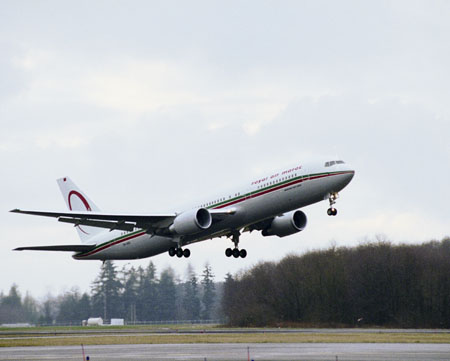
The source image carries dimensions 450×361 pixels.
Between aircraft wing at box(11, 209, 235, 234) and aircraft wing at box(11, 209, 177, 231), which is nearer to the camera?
aircraft wing at box(11, 209, 235, 234)

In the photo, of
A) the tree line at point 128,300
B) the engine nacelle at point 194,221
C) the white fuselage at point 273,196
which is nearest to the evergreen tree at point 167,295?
the tree line at point 128,300

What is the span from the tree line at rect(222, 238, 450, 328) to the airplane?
2653cm

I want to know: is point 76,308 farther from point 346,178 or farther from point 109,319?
point 346,178

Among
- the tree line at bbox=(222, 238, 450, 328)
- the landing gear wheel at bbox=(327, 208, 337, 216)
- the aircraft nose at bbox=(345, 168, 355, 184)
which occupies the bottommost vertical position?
the tree line at bbox=(222, 238, 450, 328)

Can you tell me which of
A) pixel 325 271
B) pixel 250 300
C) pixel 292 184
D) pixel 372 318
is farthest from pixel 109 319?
pixel 292 184

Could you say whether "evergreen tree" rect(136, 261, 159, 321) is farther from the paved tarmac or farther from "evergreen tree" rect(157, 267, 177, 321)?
the paved tarmac

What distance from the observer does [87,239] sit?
207 ft

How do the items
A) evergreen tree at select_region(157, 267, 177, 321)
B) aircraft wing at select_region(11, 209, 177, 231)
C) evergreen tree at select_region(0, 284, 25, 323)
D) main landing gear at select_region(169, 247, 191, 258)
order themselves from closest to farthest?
aircraft wing at select_region(11, 209, 177, 231) → main landing gear at select_region(169, 247, 191, 258) → evergreen tree at select_region(0, 284, 25, 323) → evergreen tree at select_region(157, 267, 177, 321)

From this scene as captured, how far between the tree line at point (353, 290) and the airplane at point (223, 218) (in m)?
26.5

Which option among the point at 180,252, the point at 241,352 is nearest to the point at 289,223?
the point at 180,252

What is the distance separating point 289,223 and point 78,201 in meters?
20.2

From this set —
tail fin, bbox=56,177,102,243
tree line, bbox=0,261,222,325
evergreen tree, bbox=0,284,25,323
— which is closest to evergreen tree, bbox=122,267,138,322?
tree line, bbox=0,261,222,325

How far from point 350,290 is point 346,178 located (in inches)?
1660

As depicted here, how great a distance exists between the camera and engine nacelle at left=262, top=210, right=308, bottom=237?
176ft
